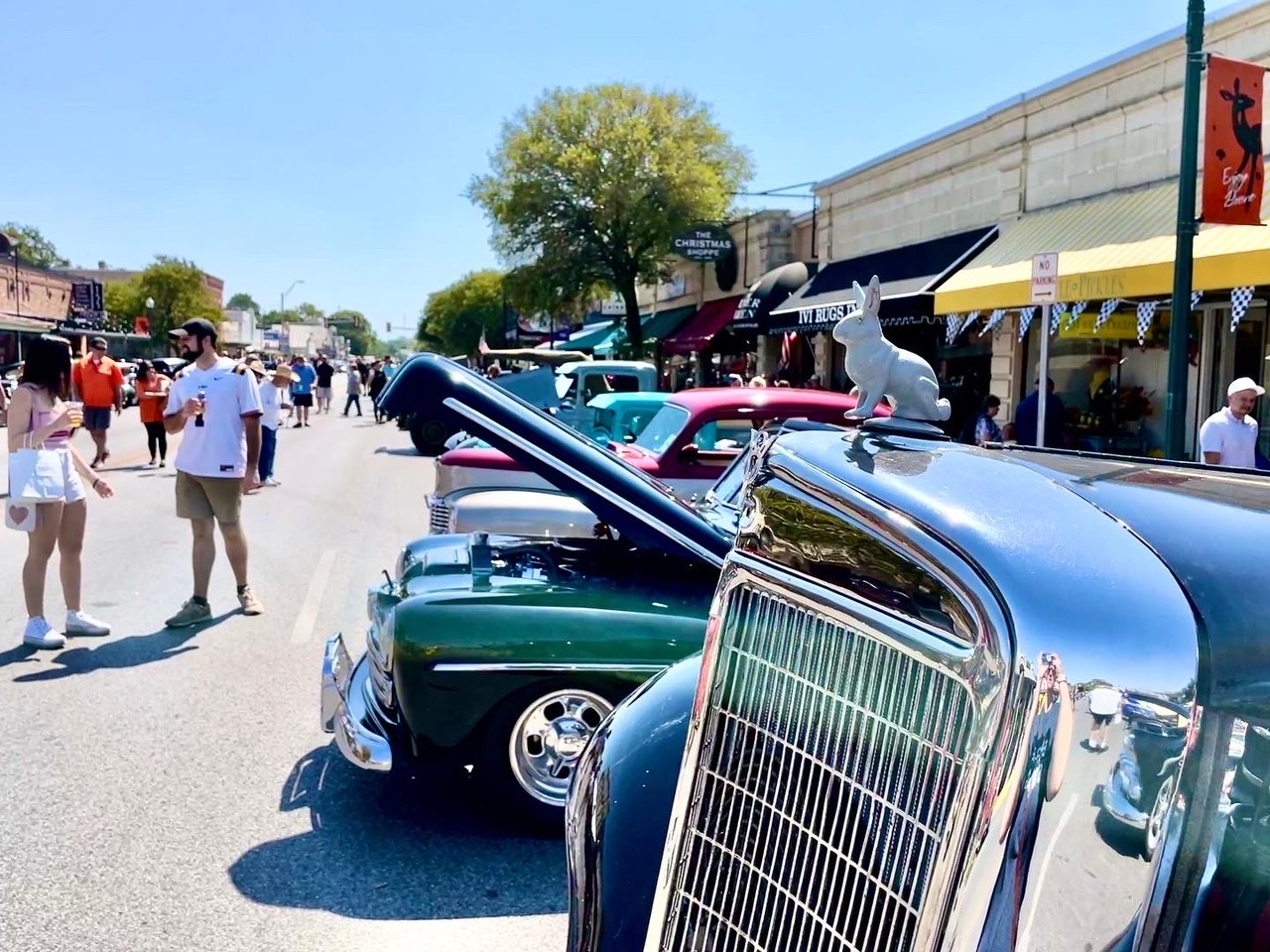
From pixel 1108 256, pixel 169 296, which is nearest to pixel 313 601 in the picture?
pixel 1108 256

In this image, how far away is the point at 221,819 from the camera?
4.23 m

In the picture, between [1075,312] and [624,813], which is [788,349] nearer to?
[1075,312]

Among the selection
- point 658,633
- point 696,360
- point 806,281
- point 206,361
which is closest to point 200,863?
point 658,633

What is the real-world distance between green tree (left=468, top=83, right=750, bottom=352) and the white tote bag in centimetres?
2770

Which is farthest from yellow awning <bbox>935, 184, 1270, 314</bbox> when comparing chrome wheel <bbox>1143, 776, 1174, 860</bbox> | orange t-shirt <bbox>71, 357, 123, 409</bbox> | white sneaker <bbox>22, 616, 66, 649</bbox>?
orange t-shirt <bbox>71, 357, 123, 409</bbox>

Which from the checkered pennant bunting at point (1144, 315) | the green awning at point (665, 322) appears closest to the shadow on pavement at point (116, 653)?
the checkered pennant bunting at point (1144, 315)

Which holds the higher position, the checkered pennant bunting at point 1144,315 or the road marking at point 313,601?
the checkered pennant bunting at point 1144,315

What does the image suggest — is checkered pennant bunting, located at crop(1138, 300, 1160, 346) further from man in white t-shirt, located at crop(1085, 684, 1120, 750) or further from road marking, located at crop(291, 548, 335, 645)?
man in white t-shirt, located at crop(1085, 684, 1120, 750)

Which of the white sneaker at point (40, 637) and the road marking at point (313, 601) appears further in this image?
the road marking at point (313, 601)

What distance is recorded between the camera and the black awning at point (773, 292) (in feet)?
75.9

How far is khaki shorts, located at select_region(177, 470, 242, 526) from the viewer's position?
695 cm

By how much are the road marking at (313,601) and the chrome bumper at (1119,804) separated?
611 centimetres

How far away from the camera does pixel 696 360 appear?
33.4m

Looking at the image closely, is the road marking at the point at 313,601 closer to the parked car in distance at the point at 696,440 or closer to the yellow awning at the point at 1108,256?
the parked car in distance at the point at 696,440
